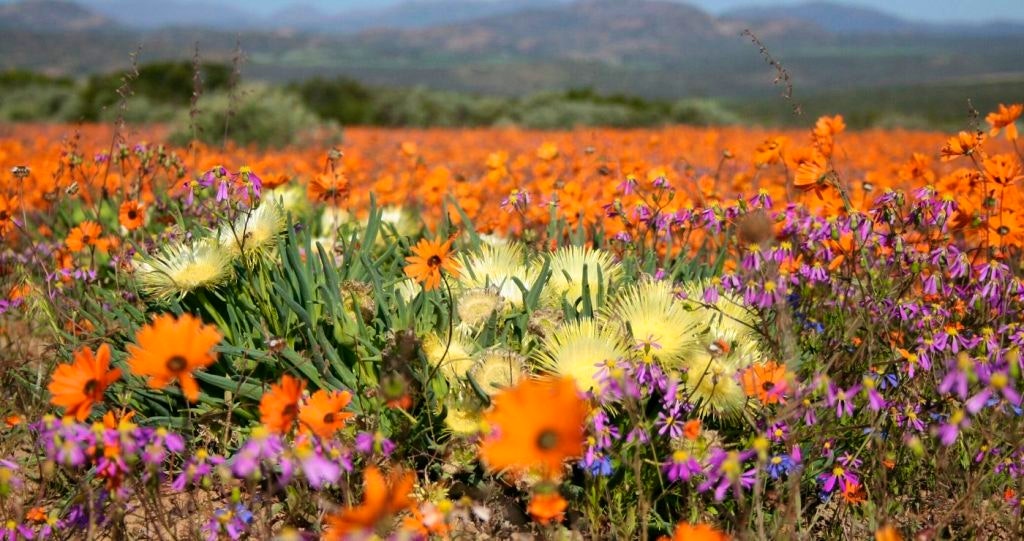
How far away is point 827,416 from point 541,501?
1.09m

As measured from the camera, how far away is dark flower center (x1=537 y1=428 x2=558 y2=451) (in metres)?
1.24

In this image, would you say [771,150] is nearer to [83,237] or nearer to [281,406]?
[281,406]

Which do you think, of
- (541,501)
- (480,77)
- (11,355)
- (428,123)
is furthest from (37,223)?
(480,77)

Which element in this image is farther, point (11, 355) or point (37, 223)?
point (37, 223)

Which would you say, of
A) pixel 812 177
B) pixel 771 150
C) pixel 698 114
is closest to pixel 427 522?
pixel 812 177

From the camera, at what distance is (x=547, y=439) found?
125 cm

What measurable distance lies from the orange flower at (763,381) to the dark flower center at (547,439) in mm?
741

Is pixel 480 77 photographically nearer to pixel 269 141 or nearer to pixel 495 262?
pixel 269 141

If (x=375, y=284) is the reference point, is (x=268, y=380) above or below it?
below

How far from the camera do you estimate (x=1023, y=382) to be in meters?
2.57

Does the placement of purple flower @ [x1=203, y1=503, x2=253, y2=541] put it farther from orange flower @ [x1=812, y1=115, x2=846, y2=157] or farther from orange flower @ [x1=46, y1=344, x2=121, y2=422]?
orange flower @ [x1=812, y1=115, x2=846, y2=157]

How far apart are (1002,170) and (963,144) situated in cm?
19

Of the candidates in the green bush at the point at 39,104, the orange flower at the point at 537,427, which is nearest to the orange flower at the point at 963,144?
the orange flower at the point at 537,427

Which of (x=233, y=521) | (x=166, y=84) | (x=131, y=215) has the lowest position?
(x=166, y=84)
